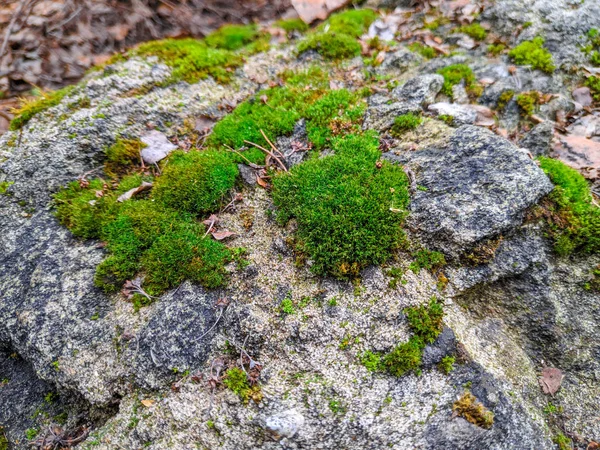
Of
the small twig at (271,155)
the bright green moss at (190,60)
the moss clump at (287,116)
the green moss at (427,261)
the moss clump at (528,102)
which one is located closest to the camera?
the green moss at (427,261)

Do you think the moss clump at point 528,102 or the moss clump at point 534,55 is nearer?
the moss clump at point 528,102

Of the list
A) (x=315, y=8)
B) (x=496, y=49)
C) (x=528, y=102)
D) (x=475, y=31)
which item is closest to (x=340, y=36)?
(x=315, y=8)

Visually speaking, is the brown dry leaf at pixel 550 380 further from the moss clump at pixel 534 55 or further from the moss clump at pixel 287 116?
the moss clump at pixel 534 55

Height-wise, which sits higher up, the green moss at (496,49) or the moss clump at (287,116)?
the moss clump at (287,116)

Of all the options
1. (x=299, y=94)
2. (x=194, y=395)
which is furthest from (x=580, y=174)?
(x=194, y=395)

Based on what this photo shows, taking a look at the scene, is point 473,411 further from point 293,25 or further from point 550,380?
point 293,25

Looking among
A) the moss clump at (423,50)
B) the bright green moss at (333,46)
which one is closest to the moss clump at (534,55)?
the moss clump at (423,50)
